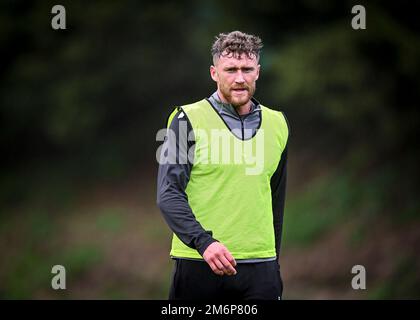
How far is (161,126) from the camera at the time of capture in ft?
54.5

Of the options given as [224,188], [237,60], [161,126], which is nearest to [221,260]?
[224,188]

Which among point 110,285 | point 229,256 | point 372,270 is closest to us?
point 229,256

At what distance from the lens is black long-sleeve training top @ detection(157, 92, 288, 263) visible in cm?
462

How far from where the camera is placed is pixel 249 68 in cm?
484

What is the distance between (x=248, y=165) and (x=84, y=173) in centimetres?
1250

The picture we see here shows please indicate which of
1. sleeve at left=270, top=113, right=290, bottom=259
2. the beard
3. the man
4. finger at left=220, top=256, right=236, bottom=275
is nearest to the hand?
finger at left=220, top=256, right=236, bottom=275

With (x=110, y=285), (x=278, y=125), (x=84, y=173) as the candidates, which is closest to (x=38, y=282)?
(x=110, y=285)

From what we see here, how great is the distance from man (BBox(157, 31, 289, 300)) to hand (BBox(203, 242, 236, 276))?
25 cm

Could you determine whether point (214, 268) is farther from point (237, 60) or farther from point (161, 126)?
point (161, 126)

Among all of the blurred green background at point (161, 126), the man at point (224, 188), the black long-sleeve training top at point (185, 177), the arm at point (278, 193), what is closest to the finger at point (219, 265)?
the black long-sleeve training top at point (185, 177)

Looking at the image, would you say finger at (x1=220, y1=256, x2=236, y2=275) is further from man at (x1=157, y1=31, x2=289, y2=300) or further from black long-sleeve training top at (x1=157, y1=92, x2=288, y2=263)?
man at (x1=157, y1=31, x2=289, y2=300)

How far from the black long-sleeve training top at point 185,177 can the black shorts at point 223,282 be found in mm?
79

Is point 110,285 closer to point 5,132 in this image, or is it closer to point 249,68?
point 5,132

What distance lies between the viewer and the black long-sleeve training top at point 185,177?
4625 mm
